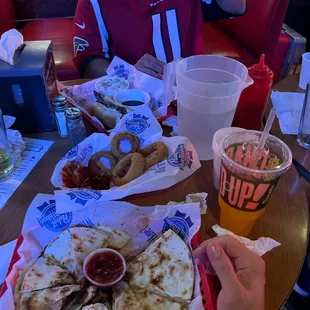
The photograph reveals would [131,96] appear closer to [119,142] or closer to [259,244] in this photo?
[119,142]

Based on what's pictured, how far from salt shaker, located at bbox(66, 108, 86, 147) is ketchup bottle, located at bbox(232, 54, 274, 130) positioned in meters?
0.50

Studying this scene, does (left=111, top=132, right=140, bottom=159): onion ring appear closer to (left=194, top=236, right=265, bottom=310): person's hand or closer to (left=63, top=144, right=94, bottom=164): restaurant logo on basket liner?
(left=63, top=144, right=94, bottom=164): restaurant logo on basket liner

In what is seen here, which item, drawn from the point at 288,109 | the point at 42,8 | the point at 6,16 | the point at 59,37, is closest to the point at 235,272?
the point at 288,109

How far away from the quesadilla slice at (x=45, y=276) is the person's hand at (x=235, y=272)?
277mm

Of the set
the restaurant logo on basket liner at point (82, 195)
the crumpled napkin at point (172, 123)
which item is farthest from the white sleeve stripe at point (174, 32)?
the restaurant logo on basket liner at point (82, 195)

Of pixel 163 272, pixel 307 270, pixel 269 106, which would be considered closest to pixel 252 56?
pixel 269 106

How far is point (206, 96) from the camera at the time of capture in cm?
100

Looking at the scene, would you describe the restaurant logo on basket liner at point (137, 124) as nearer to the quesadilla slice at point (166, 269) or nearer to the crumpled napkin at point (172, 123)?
the crumpled napkin at point (172, 123)

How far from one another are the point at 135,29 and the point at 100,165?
1.00 m

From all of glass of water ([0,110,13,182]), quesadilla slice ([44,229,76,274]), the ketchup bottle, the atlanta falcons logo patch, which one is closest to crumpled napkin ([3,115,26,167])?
glass of water ([0,110,13,182])

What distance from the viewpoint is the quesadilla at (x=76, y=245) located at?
751 mm

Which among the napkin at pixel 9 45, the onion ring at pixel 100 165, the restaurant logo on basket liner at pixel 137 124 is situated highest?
the napkin at pixel 9 45

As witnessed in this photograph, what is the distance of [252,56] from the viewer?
2.46 metres

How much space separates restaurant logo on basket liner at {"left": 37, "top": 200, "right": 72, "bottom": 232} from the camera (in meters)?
0.82
